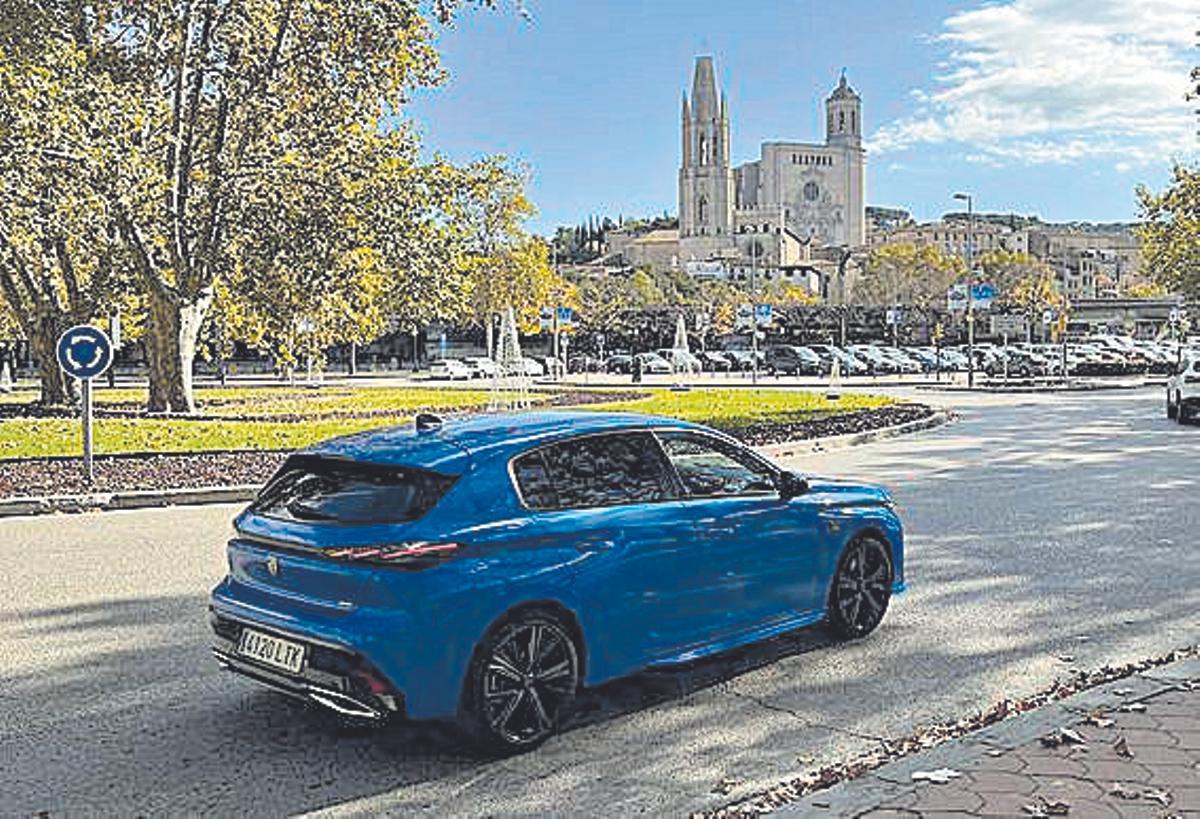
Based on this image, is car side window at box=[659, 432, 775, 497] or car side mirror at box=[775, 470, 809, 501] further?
car side mirror at box=[775, 470, 809, 501]

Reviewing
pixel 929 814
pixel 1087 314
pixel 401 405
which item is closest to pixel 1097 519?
pixel 929 814

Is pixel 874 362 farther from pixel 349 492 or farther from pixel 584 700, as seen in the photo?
pixel 349 492

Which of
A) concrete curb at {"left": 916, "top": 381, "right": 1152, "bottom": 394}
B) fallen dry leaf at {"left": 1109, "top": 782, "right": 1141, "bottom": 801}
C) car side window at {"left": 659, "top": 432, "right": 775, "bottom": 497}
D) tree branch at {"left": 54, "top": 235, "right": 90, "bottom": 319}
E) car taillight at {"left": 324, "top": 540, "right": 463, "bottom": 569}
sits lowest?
concrete curb at {"left": 916, "top": 381, "right": 1152, "bottom": 394}

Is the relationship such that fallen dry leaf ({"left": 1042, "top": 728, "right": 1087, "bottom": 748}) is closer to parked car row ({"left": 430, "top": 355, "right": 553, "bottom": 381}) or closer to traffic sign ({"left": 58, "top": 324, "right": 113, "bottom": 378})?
traffic sign ({"left": 58, "top": 324, "right": 113, "bottom": 378})

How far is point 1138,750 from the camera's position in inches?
206

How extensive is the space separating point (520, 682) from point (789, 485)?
7.04 ft

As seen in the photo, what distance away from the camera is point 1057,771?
4980mm

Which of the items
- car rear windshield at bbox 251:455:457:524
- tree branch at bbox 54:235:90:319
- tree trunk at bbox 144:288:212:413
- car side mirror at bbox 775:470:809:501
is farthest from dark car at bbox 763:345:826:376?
car rear windshield at bbox 251:455:457:524

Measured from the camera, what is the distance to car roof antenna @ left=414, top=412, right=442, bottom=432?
621cm

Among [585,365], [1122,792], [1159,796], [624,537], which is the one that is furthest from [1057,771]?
[585,365]

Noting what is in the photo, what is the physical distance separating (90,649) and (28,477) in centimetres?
868

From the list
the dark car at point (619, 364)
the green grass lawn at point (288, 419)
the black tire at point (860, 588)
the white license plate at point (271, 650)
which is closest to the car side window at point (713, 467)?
the black tire at point (860, 588)

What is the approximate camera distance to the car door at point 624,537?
586cm

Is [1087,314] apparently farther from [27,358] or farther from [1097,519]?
[1097,519]
